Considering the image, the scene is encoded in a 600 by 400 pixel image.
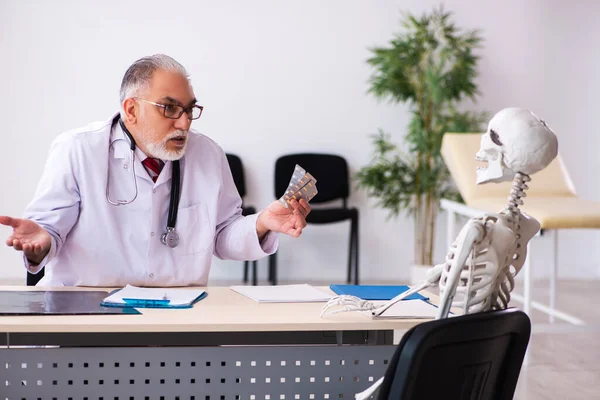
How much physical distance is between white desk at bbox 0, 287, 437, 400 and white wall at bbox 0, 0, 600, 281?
4299 mm

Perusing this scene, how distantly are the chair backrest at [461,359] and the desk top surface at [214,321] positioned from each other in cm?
42

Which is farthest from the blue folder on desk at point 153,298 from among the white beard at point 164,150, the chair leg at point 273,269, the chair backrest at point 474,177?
the chair leg at point 273,269

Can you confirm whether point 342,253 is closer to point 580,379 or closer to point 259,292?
point 580,379

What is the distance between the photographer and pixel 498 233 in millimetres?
1501

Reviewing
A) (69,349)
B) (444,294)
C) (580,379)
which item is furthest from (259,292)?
(580,379)

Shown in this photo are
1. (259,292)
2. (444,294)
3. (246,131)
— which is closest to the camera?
(444,294)

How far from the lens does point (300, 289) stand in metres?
2.18

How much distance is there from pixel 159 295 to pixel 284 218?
0.55 metres

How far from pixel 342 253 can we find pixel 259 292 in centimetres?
423

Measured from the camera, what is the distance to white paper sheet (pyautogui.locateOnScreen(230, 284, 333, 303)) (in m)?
2.02

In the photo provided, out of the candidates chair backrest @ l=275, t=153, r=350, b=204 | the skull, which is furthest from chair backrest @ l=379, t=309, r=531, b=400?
chair backrest @ l=275, t=153, r=350, b=204

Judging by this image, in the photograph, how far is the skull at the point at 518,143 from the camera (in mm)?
1475

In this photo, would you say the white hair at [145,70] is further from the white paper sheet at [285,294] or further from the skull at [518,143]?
the skull at [518,143]

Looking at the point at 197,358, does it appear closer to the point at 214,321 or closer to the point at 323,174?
the point at 214,321
